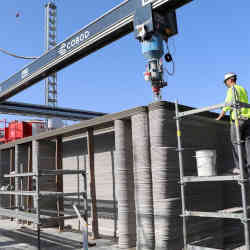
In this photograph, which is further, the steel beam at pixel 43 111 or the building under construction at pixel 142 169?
the steel beam at pixel 43 111

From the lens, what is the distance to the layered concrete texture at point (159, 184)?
6.37 m

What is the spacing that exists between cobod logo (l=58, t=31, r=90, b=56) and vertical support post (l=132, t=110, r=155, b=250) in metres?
5.96

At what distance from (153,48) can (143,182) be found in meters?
4.26

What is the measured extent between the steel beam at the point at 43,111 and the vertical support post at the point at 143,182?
18.9 m

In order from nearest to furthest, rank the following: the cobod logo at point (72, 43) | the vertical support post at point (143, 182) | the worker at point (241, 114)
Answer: the worker at point (241, 114), the vertical support post at point (143, 182), the cobod logo at point (72, 43)

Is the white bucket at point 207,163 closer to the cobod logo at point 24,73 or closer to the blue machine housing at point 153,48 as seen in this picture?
the blue machine housing at point 153,48

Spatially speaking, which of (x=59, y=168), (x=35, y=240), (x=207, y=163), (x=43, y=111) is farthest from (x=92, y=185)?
(x=43, y=111)

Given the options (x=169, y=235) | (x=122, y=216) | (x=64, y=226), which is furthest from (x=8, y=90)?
(x=169, y=235)

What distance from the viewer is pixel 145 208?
6543 millimetres

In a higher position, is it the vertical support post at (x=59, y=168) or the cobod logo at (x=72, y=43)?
the cobod logo at (x=72, y=43)

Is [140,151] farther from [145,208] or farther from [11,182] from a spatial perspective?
[11,182]

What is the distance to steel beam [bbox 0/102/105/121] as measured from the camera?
24.1m

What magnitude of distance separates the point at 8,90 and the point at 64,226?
9098 millimetres

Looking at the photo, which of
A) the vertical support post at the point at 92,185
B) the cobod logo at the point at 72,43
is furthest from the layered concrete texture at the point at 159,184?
the cobod logo at the point at 72,43
